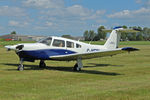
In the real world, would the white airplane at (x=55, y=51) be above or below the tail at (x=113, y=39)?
below

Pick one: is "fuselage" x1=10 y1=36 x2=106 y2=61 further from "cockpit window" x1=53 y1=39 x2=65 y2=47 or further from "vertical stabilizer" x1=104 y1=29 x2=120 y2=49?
"vertical stabilizer" x1=104 y1=29 x2=120 y2=49

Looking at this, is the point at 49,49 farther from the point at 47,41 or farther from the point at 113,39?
the point at 113,39

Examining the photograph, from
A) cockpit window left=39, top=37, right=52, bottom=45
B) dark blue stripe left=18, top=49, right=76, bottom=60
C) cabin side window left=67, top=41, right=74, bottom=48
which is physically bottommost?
dark blue stripe left=18, top=49, right=76, bottom=60

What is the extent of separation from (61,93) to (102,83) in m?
2.88

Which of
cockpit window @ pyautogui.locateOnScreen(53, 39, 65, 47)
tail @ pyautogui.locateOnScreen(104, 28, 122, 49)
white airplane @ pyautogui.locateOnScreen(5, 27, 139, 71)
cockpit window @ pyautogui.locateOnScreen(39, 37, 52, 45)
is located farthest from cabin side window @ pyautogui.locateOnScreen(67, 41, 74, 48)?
tail @ pyautogui.locateOnScreen(104, 28, 122, 49)

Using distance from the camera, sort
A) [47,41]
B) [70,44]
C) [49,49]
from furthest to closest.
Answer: [70,44]
[47,41]
[49,49]

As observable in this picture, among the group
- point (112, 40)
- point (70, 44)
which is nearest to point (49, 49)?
point (70, 44)

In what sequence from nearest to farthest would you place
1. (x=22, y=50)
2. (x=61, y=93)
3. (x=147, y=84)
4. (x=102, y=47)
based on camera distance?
(x=61, y=93) → (x=147, y=84) → (x=22, y=50) → (x=102, y=47)

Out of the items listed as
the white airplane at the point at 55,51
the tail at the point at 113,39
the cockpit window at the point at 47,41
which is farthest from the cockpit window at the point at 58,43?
the tail at the point at 113,39

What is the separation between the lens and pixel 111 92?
9125mm

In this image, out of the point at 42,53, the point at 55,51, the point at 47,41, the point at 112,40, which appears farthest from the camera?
the point at 112,40

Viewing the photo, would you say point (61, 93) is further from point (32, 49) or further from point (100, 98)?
point (32, 49)

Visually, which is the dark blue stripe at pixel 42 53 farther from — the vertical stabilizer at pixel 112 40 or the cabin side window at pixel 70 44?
the vertical stabilizer at pixel 112 40

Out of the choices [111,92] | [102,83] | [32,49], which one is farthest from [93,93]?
[32,49]
